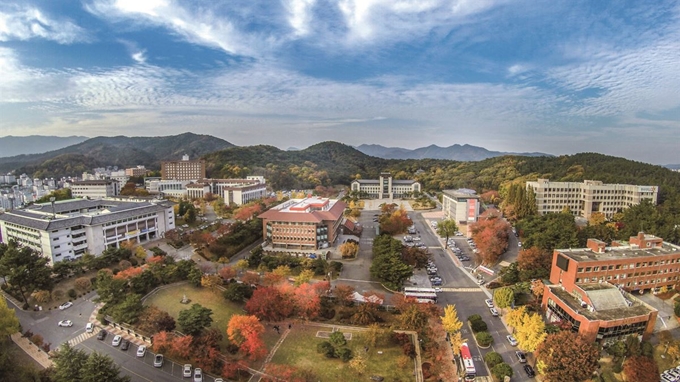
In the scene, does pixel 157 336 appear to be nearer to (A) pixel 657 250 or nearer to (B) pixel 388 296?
(B) pixel 388 296

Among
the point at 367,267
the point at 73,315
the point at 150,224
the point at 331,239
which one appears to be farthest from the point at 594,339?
the point at 150,224

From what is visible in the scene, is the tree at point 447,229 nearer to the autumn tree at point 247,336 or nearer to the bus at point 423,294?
the bus at point 423,294

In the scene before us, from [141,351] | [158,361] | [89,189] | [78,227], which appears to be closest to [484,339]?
[158,361]

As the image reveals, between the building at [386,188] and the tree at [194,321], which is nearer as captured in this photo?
the tree at [194,321]

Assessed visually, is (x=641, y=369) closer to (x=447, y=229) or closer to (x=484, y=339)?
(x=484, y=339)

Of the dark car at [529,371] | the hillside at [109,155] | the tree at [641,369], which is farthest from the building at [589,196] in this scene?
the hillside at [109,155]
